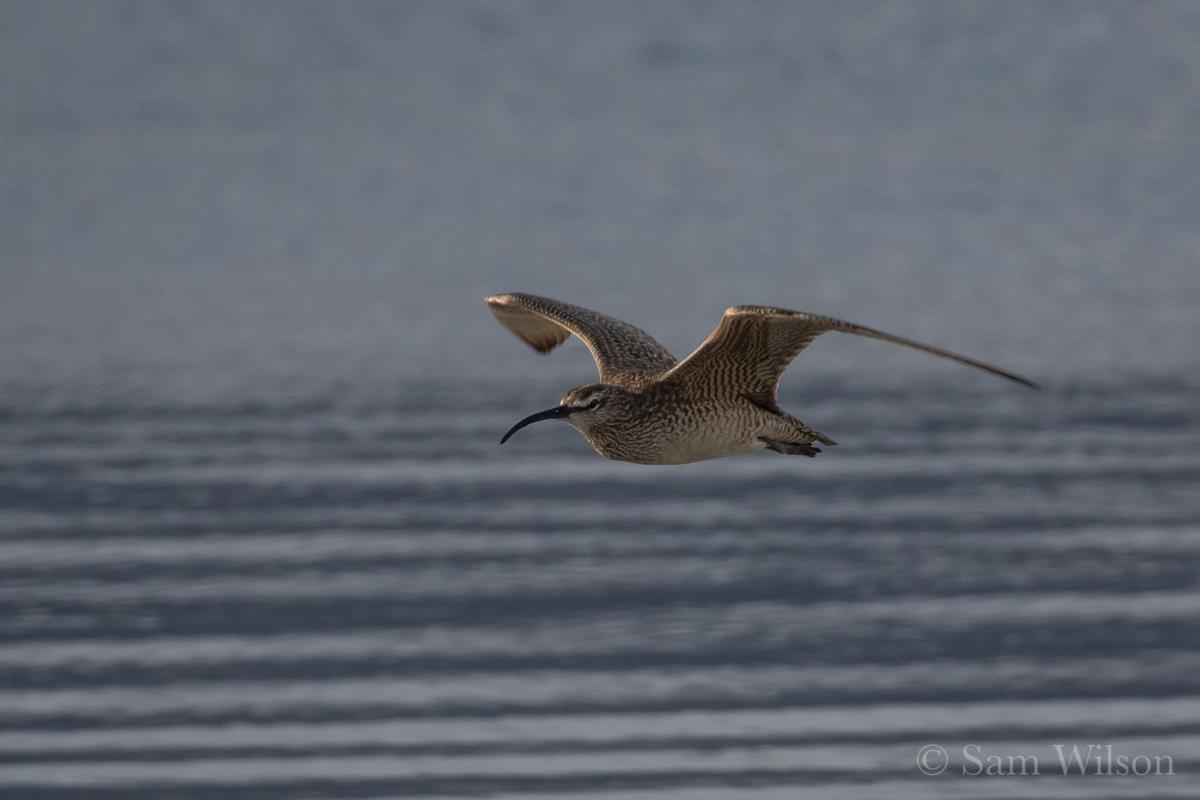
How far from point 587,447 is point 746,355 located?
42.5 feet

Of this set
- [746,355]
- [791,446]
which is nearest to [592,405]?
[746,355]

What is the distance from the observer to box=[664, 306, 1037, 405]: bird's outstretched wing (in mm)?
10438

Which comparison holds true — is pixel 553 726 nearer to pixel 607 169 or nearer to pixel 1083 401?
pixel 1083 401

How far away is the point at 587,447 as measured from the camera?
23734 mm

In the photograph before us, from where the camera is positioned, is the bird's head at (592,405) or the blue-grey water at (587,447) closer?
the bird's head at (592,405)

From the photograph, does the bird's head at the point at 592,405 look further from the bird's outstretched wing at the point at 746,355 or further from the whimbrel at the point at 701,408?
the bird's outstretched wing at the point at 746,355

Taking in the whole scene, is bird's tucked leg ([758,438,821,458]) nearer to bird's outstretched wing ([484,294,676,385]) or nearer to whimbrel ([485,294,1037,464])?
whimbrel ([485,294,1037,464])

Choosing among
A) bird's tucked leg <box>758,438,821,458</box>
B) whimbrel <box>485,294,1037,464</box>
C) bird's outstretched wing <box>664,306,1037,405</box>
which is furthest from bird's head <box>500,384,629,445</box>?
bird's tucked leg <box>758,438,821,458</box>

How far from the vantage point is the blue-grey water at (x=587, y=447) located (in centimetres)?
1605

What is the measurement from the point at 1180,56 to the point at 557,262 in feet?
38.9

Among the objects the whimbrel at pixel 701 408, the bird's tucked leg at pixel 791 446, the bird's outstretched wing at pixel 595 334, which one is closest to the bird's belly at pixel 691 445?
the whimbrel at pixel 701 408

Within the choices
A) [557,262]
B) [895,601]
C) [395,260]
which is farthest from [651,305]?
[895,601]

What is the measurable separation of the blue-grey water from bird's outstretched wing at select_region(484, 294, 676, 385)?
290 centimetres

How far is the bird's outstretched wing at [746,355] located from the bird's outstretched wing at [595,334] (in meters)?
0.36
